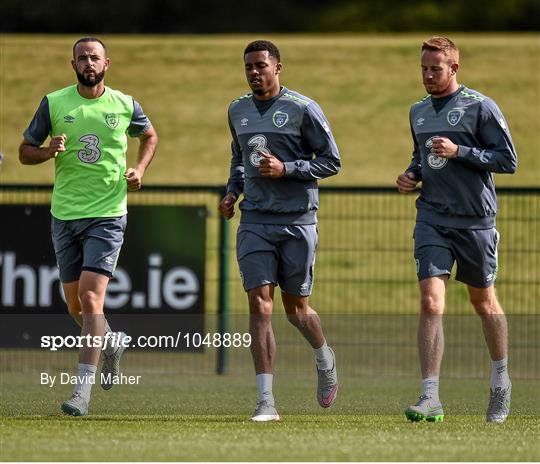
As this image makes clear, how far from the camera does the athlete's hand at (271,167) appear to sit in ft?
28.9

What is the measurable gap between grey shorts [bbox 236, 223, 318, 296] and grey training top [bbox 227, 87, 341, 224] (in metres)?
0.06

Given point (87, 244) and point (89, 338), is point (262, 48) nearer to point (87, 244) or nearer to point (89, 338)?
point (87, 244)

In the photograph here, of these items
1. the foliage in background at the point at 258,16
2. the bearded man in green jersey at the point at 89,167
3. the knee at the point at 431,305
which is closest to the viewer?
the knee at the point at 431,305

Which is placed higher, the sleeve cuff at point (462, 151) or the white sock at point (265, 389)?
the sleeve cuff at point (462, 151)

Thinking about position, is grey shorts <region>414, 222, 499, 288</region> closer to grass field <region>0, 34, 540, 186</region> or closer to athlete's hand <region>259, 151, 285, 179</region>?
athlete's hand <region>259, 151, 285, 179</region>

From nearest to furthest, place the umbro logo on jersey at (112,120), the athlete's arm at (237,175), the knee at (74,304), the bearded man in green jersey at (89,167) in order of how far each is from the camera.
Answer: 1. the bearded man in green jersey at (89,167)
2. the umbro logo on jersey at (112,120)
3. the athlete's arm at (237,175)
4. the knee at (74,304)

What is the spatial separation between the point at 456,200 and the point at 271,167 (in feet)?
3.83

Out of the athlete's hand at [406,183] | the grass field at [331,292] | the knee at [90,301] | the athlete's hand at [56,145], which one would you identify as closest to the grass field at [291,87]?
the grass field at [331,292]

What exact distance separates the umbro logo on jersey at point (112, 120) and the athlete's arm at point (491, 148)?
2.20m

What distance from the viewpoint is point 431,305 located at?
346 inches

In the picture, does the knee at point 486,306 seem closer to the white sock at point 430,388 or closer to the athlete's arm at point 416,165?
the white sock at point 430,388

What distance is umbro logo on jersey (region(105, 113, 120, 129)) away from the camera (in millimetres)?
9312

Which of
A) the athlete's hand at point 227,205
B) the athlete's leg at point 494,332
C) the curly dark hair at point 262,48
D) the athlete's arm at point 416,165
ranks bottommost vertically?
the athlete's leg at point 494,332

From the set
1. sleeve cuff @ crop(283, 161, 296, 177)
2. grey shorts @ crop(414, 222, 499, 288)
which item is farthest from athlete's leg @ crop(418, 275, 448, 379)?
sleeve cuff @ crop(283, 161, 296, 177)
